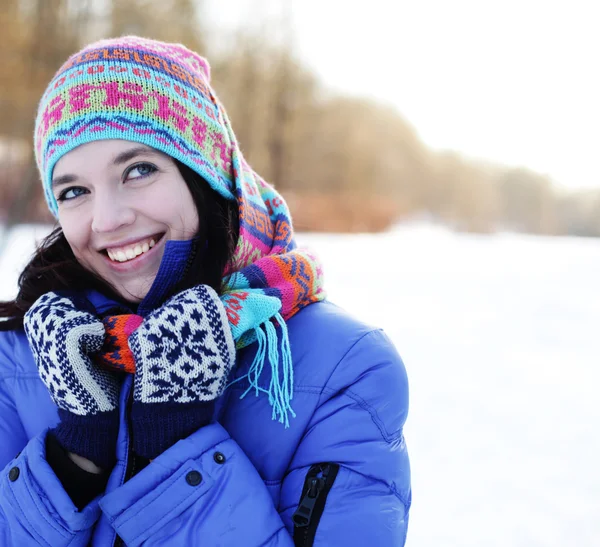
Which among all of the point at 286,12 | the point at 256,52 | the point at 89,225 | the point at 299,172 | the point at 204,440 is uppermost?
the point at 286,12

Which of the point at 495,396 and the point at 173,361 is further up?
the point at 173,361

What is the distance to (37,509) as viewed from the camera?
39.5 inches

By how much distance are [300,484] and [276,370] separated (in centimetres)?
23

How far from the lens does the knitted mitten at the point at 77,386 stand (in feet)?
3.48

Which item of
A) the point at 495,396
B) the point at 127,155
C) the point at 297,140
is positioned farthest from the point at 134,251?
the point at 297,140

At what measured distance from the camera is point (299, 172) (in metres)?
20.6

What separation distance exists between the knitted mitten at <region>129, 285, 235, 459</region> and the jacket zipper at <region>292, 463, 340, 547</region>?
0.25 metres

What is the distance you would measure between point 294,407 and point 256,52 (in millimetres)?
17659

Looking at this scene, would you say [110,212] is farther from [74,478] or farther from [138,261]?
[74,478]

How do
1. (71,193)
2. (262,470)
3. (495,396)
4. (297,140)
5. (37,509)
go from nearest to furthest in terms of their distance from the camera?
1. (37,509)
2. (262,470)
3. (71,193)
4. (495,396)
5. (297,140)

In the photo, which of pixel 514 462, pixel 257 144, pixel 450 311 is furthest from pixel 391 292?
pixel 257 144

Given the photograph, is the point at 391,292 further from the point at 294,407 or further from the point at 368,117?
the point at 368,117

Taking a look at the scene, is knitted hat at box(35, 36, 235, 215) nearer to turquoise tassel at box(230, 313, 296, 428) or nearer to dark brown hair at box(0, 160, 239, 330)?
dark brown hair at box(0, 160, 239, 330)

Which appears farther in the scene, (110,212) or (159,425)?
(110,212)
